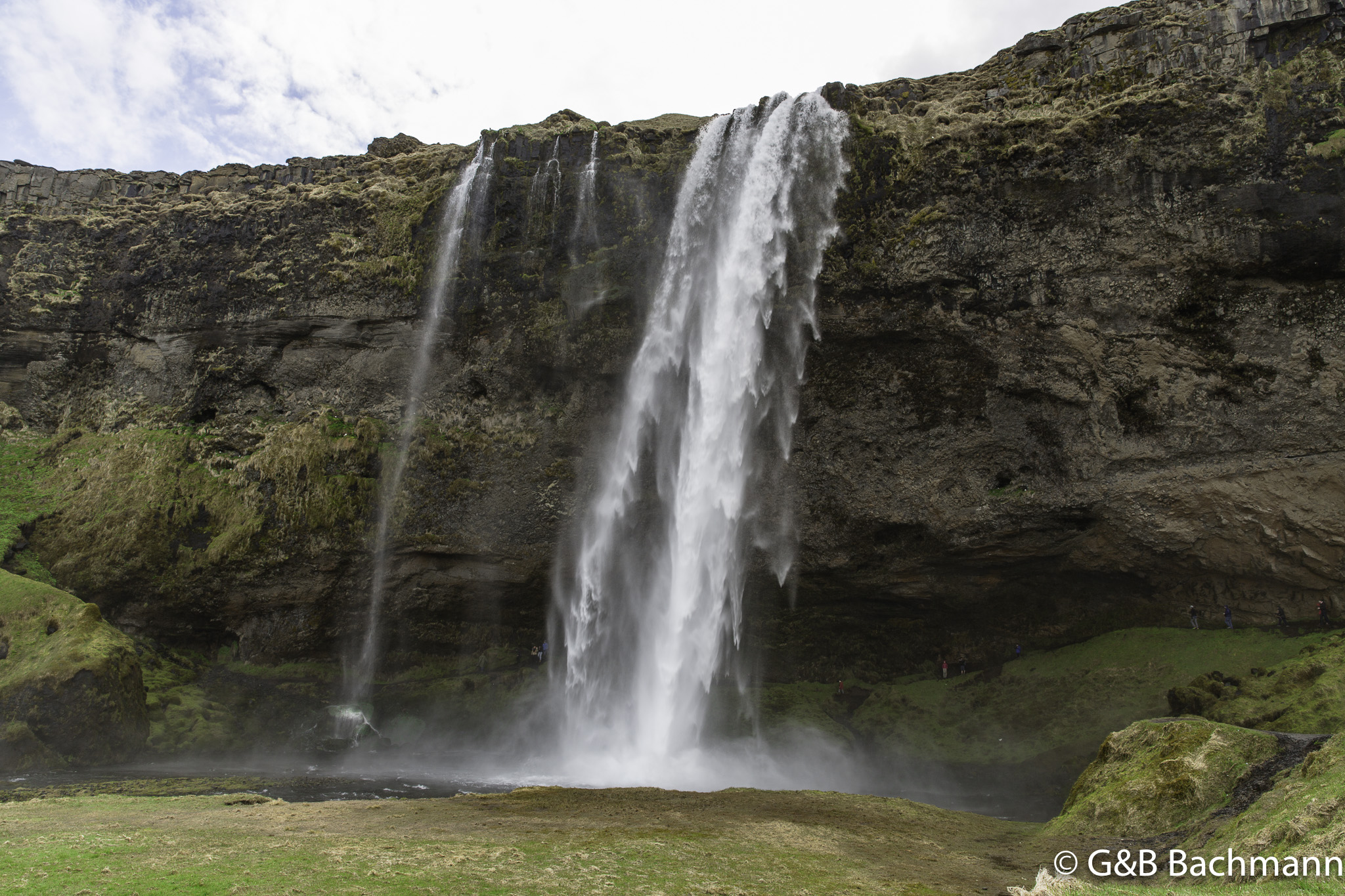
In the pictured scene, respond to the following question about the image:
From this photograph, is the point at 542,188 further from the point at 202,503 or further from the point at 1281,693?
the point at 1281,693

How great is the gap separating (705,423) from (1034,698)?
15.2 metres

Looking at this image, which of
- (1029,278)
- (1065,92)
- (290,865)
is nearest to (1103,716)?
(1029,278)

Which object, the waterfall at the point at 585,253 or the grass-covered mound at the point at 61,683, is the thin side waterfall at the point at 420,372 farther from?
the grass-covered mound at the point at 61,683

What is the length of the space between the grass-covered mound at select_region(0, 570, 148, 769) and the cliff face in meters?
4.35

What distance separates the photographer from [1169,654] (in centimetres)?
2667

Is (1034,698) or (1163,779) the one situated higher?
(1034,698)

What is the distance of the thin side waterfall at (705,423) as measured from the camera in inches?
1141

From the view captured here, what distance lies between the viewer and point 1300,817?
10.3 metres

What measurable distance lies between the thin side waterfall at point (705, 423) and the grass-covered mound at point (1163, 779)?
44.7ft

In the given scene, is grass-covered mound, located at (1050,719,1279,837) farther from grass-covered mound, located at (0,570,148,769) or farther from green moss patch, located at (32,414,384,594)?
→ grass-covered mound, located at (0,570,148,769)

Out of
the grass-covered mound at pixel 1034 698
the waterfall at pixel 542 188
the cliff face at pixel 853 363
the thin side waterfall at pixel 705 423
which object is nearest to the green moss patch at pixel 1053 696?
the grass-covered mound at pixel 1034 698

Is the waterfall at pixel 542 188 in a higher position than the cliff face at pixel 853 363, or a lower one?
higher

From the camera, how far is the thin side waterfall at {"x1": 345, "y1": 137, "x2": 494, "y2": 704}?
32.4 meters

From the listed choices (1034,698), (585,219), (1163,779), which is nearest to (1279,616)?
(1034,698)
